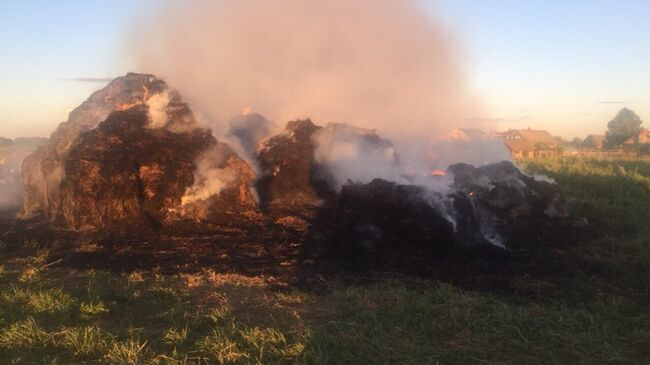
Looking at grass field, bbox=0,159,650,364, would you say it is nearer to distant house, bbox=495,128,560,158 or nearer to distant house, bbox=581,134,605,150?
distant house, bbox=495,128,560,158

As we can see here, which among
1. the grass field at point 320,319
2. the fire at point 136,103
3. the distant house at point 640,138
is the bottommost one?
the grass field at point 320,319

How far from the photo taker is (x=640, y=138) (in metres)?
67.0

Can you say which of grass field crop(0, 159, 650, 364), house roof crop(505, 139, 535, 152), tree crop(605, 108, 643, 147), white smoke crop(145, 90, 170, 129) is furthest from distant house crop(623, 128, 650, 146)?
grass field crop(0, 159, 650, 364)

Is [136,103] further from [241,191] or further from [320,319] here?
[320,319]

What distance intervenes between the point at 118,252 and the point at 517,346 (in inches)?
283

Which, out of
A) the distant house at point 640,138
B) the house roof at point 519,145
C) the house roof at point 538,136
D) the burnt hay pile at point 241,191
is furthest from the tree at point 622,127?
the burnt hay pile at point 241,191

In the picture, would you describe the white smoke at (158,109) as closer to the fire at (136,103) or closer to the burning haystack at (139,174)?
the burning haystack at (139,174)

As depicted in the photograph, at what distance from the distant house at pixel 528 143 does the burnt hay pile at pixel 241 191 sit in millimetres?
22251

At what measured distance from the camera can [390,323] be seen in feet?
18.8

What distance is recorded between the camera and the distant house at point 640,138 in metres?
61.0

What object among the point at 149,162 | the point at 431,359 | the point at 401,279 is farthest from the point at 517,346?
the point at 149,162

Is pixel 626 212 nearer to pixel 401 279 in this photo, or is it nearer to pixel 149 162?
pixel 401 279

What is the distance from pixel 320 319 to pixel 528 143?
156ft

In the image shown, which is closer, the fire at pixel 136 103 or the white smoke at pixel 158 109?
the white smoke at pixel 158 109
